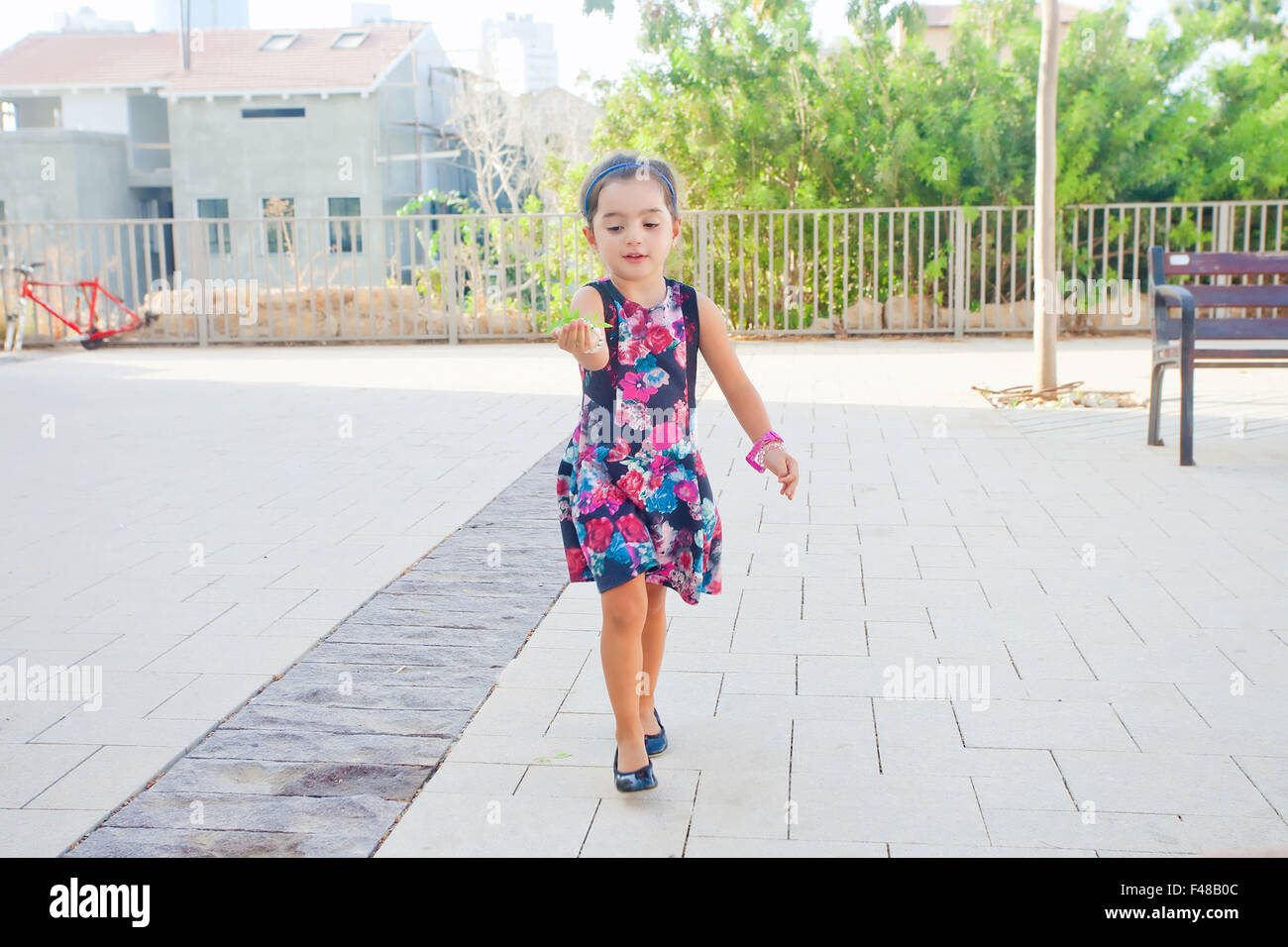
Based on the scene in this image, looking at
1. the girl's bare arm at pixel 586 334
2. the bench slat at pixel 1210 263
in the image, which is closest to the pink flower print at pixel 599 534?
the girl's bare arm at pixel 586 334

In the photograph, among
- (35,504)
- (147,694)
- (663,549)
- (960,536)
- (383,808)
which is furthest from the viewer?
(35,504)

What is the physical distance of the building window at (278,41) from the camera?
36.2 meters

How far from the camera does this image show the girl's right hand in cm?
283

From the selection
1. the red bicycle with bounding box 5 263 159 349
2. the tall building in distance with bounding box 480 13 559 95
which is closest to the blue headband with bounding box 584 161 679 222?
the red bicycle with bounding box 5 263 159 349

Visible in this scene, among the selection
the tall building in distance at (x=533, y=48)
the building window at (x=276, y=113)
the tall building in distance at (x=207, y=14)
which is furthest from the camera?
the tall building in distance at (x=533, y=48)

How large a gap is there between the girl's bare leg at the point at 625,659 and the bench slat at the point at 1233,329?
5138 millimetres

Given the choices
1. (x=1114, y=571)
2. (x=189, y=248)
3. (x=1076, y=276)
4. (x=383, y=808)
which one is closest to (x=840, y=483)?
(x=1114, y=571)

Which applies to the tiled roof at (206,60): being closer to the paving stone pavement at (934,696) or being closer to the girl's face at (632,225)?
the paving stone pavement at (934,696)

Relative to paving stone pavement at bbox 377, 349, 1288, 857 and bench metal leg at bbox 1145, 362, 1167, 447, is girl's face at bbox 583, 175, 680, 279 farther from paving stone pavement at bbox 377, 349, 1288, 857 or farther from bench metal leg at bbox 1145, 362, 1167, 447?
bench metal leg at bbox 1145, 362, 1167, 447

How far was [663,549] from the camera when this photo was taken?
10.3 ft

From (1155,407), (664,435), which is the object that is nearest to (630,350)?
(664,435)

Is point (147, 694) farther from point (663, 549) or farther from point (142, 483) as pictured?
point (142, 483)

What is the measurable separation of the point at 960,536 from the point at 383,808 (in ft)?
10.5

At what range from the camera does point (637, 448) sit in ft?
10.2
